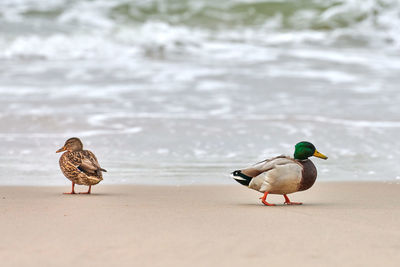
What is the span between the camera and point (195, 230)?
159 inches

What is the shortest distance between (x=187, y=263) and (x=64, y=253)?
2.09 ft

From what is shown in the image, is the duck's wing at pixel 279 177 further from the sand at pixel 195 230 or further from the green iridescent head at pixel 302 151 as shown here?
the sand at pixel 195 230

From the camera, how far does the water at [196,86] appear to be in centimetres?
836

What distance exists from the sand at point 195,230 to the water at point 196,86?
149 cm

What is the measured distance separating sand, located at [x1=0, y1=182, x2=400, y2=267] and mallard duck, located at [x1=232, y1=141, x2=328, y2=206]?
0.18 meters

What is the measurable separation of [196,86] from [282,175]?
10125 mm

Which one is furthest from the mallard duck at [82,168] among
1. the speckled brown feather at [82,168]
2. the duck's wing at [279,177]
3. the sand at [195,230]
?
the duck's wing at [279,177]

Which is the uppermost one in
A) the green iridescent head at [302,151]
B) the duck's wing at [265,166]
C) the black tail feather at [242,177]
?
the green iridescent head at [302,151]

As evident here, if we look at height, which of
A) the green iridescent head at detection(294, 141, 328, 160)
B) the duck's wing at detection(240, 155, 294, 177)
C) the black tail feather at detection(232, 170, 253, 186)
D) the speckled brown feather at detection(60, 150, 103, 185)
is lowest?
the speckled brown feather at detection(60, 150, 103, 185)

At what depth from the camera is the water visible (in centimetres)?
836

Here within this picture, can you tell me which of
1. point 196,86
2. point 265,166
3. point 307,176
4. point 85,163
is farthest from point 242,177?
point 196,86

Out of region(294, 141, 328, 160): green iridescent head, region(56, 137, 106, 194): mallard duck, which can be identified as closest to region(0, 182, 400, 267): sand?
region(56, 137, 106, 194): mallard duck

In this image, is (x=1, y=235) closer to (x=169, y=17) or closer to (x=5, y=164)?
(x=5, y=164)

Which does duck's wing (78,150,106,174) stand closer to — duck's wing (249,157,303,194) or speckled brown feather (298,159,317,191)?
duck's wing (249,157,303,194)
